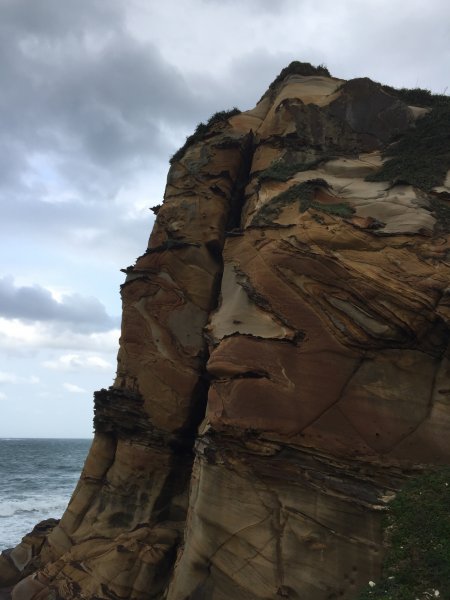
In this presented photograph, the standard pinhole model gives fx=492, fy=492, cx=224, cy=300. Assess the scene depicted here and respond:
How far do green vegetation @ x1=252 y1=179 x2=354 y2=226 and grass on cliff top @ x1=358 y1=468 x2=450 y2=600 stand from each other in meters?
6.45

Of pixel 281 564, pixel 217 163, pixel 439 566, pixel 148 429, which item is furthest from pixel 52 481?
pixel 439 566

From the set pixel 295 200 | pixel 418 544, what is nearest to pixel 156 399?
pixel 295 200

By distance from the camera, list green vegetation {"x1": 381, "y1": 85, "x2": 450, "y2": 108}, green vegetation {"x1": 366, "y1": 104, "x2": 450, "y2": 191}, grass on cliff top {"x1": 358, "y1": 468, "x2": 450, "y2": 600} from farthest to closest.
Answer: green vegetation {"x1": 381, "y1": 85, "x2": 450, "y2": 108}, green vegetation {"x1": 366, "y1": 104, "x2": 450, "y2": 191}, grass on cliff top {"x1": 358, "y1": 468, "x2": 450, "y2": 600}

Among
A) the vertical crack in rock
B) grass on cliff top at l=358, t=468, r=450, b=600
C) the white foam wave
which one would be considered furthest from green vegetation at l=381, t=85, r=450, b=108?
the white foam wave

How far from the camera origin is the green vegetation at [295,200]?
1196 centimetres

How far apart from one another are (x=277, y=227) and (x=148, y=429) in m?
7.23

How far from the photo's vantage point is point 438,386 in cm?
968

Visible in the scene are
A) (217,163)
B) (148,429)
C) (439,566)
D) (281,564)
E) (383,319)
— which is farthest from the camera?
(217,163)

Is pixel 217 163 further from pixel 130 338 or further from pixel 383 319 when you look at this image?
pixel 383 319

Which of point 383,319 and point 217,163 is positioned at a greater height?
point 217,163

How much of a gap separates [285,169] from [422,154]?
366 centimetres

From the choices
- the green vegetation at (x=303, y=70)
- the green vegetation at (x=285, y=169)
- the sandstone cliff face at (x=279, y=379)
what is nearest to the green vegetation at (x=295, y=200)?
the sandstone cliff face at (x=279, y=379)

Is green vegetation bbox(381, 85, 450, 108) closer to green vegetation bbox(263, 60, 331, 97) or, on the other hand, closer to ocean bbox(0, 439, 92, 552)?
green vegetation bbox(263, 60, 331, 97)

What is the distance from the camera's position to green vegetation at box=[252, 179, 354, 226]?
39.2ft
